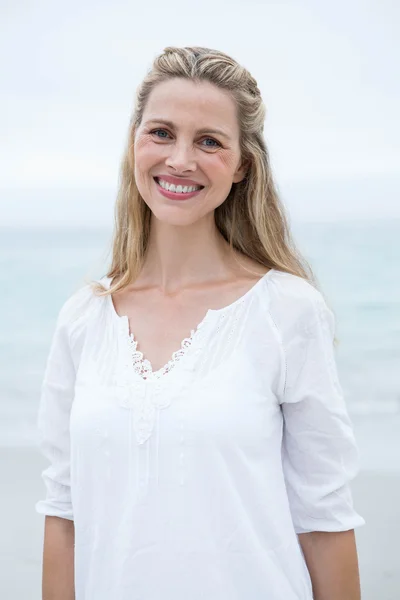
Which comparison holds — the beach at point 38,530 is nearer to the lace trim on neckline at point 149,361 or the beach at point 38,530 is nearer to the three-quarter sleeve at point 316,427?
the three-quarter sleeve at point 316,427

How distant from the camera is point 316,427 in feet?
5.31

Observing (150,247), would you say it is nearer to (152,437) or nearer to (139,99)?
(139,99)

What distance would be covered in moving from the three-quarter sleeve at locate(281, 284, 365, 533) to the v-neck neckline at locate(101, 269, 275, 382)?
0.11 meters

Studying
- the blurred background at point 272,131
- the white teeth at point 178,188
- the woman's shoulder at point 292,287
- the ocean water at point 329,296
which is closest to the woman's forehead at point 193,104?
the white teeth at point 178,188

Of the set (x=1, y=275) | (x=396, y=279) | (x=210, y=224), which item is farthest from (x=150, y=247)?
(x=1, y=275)

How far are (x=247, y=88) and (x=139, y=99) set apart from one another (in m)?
0.21

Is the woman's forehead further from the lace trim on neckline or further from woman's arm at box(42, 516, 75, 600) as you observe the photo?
woman's arm at box(42, 516, 75, 600)

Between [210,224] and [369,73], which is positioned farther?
[369,73]

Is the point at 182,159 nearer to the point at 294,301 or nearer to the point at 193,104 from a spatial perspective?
the point at 193,104

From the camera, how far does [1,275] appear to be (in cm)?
929

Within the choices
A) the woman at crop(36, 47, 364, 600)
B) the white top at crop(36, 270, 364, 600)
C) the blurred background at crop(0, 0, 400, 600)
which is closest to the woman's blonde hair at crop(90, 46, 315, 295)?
the woman at crop(36, 47, 364, 600)

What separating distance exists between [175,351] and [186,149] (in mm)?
362

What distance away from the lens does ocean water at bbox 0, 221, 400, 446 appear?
616cm

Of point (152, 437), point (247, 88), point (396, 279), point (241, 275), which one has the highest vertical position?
point (396, 279)
